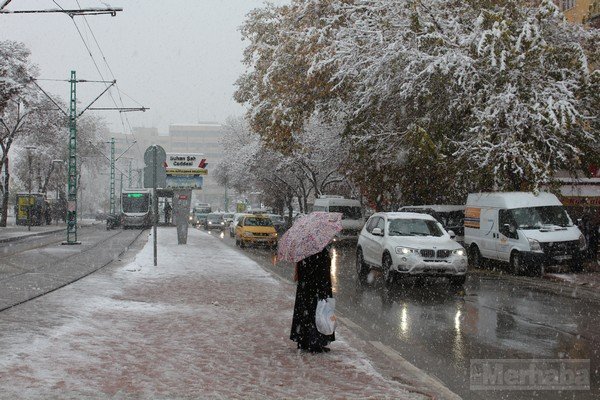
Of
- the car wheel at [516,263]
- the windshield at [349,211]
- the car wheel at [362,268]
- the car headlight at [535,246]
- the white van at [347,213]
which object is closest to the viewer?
the car wheel at [362,268]

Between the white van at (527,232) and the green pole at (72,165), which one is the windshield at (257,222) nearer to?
the green pole at (72,165)

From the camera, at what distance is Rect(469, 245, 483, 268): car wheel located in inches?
841

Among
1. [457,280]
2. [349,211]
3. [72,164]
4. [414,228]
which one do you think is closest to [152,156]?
[414,228]

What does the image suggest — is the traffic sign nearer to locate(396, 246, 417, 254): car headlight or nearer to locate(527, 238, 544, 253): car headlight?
locate(396, 246, 417, 254): car headlight

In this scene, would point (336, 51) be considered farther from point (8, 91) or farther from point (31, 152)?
point (31, 152)

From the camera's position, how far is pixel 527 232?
61.8ft

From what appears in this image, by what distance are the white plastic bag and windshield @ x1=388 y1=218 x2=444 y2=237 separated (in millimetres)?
8417

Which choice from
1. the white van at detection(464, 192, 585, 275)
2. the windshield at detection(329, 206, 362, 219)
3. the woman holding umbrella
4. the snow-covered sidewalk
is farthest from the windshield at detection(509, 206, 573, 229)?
the windshield at detection(329, 206, 362, 219)

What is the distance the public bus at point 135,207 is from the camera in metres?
52.0

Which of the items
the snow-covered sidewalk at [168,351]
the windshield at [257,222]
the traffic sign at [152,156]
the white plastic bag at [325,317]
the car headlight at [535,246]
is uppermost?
the traffic sign at [152,156]

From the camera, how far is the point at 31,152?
56125 millimetres

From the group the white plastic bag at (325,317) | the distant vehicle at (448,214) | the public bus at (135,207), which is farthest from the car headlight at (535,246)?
the public bus at (135,207)

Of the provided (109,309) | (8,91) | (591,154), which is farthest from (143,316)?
(8,91)

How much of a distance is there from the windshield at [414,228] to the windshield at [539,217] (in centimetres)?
405
